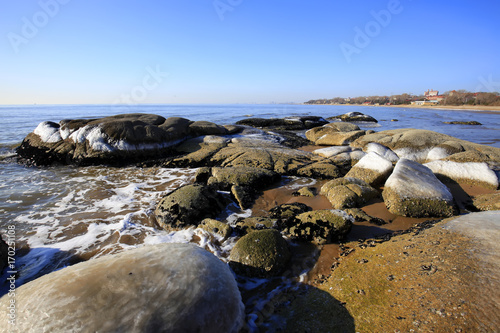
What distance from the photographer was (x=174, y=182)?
6.81 m

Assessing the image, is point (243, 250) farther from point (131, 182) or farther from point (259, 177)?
point (131, 182)

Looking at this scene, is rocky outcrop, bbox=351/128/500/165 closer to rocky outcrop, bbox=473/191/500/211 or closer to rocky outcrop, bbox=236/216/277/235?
rocky outcrop, bbox=473/191/500/211

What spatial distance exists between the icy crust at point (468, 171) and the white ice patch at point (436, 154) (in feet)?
5.51

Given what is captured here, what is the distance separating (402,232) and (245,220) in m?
2.54

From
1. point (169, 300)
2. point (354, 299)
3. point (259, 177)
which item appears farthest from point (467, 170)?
point (169, 300)

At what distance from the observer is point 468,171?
5.70m

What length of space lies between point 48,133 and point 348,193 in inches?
439

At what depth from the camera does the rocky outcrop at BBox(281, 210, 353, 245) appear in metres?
3.64

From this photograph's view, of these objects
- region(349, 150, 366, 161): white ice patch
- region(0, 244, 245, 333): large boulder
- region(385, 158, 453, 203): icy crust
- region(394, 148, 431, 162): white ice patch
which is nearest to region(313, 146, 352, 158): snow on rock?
region(349, 150, 366, 161): white ice patch

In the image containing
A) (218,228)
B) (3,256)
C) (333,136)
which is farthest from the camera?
(333,136)

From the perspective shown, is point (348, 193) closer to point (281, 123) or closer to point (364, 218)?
point (364, 218)

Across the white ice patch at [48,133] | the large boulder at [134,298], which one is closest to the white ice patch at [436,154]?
the large boulder at [134,298]

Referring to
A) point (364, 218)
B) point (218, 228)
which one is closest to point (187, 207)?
point (218, 228)

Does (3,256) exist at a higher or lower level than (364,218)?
lower
